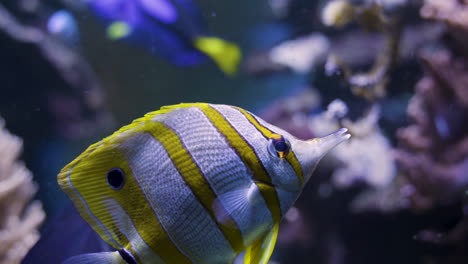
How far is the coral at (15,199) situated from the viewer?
1.31m

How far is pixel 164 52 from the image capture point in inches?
122

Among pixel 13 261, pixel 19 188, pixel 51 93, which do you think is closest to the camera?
pixel 13 261

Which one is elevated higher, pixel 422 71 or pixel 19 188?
pixel 19 188

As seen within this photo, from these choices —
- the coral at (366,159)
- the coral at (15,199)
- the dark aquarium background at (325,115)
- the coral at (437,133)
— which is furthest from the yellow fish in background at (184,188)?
the coral at (437,133)

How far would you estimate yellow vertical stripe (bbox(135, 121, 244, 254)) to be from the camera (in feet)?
2.32

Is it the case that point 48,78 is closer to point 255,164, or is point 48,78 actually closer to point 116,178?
point 116,178

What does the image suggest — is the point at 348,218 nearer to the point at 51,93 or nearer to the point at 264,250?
the point at 264,250

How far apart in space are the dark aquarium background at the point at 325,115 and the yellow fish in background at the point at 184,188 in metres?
0.20

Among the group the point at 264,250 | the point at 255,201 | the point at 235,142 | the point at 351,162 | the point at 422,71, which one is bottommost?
the point at 351,162

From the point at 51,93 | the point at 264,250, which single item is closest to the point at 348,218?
the point at 264,250

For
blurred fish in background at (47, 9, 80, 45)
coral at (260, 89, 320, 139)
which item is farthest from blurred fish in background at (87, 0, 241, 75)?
coral at (260, 89, 320, 139)

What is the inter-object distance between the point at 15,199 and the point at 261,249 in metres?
1.19

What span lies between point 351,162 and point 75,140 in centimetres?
198

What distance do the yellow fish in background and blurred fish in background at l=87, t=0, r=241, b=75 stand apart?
224 centimetres
